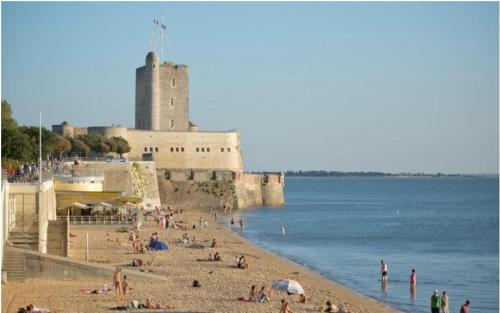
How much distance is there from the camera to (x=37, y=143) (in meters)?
47.7

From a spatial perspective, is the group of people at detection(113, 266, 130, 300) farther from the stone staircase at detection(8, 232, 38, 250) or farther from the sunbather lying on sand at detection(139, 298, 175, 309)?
the stone staircase at detection(8, 232, 38, 250)

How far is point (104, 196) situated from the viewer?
43.0 metres

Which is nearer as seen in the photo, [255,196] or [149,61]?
Result: [149,61]

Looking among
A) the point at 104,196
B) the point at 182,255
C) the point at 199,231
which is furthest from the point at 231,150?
the point at 182,255

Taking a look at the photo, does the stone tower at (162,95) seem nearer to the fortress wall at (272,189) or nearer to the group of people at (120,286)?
the fortress wall at (272,189)

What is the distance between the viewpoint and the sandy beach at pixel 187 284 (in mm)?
23094

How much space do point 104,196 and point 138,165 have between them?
20715 mm

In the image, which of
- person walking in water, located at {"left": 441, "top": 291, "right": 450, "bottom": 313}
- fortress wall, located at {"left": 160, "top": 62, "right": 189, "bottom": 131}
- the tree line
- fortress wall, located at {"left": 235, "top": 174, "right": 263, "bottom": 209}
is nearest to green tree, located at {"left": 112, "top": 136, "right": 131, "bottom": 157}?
the tree line

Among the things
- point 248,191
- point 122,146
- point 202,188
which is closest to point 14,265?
point 122,146

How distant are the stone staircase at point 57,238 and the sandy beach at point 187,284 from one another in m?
2.70

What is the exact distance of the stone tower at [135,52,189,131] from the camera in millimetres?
78938

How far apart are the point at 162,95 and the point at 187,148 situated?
5.81 metres

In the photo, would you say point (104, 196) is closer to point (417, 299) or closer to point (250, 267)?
point (250, 267)

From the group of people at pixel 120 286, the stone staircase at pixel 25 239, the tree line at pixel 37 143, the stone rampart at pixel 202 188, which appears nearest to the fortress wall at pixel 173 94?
the stone rampart at pixel 202 188
